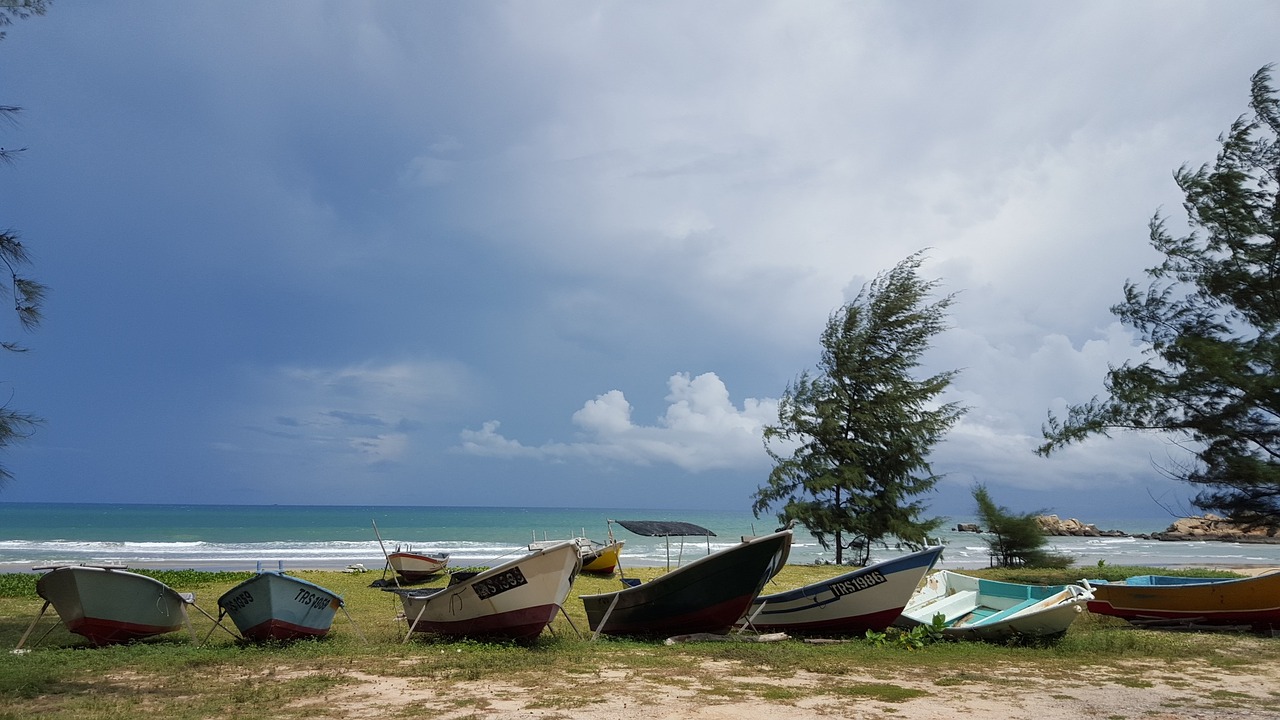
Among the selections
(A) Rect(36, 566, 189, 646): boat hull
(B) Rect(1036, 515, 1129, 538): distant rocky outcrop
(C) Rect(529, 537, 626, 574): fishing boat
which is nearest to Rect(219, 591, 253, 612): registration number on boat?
(A) Rect(36, 566, 189, 646): boat hull

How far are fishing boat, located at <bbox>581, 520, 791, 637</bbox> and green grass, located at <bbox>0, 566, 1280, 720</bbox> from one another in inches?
20.2

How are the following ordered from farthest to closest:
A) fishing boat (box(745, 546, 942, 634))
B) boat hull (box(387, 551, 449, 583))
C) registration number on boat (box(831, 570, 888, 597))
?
1. boat hull (box(387, 551, 449, 583))
2. registration number on boat (box(831, 570, 888, 597))
3. fishing boat (box(745, 546, 942, 634))

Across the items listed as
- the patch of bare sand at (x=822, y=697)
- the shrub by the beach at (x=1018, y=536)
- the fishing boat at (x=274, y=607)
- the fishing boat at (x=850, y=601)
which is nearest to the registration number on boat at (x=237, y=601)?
the fishing boat at (x=274, y=607)

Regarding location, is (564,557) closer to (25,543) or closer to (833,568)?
(833,568)

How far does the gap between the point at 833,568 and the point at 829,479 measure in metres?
2.72

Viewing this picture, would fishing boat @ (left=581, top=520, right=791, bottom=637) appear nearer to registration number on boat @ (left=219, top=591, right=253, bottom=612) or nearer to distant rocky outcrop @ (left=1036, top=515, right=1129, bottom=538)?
registration number on boat @ (left=219, top=591, right=253, bottom=612)

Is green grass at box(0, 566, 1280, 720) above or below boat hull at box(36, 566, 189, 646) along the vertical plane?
below

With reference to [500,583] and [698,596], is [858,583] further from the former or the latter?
[500,583]

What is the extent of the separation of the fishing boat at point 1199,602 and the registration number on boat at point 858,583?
5.01 metres

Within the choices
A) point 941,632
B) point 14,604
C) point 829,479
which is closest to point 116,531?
point 14,604

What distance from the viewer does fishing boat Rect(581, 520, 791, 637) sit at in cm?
1043

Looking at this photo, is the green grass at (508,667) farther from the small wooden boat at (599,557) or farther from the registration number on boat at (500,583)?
the small wooden boat at (599,557)

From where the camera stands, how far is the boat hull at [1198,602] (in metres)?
11.6

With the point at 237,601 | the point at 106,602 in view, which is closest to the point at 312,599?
the point at 237,601
